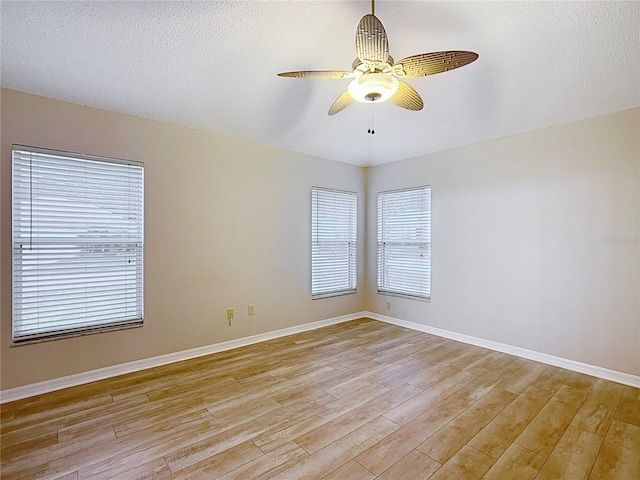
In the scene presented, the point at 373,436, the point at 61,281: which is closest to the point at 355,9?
the point at 373,436

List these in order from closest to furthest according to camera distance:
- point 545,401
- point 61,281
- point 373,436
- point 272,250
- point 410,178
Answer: point 373,436 < point 545,401 < point 61,281 < point 272,250 < point 410,178

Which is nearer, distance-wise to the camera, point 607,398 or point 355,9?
point 355,9

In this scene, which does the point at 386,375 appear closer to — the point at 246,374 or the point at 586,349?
the point at 246,374

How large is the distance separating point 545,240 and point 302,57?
10.3 feet

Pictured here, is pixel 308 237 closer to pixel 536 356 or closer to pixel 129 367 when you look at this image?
pixel 129 367

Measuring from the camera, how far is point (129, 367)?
317cm

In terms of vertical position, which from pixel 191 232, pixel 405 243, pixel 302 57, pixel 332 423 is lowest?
pixel 332 423

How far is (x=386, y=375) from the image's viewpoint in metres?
3.11

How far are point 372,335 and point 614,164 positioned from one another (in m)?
3.19

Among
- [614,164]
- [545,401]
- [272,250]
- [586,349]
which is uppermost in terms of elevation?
[614,164]

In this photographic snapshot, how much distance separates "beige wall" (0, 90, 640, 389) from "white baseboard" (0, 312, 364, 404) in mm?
65

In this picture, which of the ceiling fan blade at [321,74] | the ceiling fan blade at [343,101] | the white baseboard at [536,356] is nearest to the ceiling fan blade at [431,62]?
the ceiling fan blade at [321,74]

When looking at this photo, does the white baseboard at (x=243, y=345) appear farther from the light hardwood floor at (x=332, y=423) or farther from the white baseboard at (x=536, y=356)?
the light hardwood floor at (x=332, y=423)

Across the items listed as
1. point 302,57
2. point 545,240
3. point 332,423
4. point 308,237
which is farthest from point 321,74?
point 545,240
